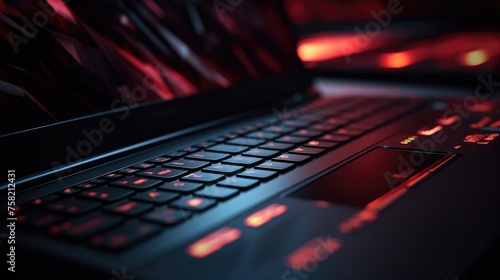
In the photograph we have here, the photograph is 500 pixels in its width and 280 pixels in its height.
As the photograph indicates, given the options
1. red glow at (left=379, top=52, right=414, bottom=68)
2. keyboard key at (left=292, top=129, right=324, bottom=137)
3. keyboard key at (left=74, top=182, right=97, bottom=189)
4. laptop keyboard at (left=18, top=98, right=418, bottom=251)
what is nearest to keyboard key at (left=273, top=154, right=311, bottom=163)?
laptop keyboard at (left=18, top=98, right=418, bottom=251)

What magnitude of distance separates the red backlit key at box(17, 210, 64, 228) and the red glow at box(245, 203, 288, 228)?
16 centimetres

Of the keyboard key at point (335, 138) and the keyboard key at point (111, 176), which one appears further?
the keyboard key at point (335, 138)

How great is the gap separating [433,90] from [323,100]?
28 centimetres

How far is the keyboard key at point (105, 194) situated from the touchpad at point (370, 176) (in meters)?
0.16

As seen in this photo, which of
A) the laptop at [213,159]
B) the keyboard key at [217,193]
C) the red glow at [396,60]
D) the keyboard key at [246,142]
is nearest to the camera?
the laptop at [213,159]

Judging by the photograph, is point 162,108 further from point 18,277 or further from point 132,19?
point 18,277

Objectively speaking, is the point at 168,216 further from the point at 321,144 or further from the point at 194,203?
the point at 321,144

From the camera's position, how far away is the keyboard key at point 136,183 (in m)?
0.50

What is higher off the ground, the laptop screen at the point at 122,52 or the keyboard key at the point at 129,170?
the laptop screen at the point at 122,52

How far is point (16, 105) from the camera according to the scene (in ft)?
1.76

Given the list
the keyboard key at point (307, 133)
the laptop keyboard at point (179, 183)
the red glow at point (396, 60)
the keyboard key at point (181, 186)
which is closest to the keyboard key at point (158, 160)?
the laptop keyboard at point (179, 183)

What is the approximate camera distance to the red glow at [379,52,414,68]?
122 cm

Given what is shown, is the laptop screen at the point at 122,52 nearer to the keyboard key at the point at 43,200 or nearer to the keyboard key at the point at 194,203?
the keyboard key at the point at 43,200

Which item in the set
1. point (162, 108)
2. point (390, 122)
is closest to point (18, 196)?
point (162, 108)
